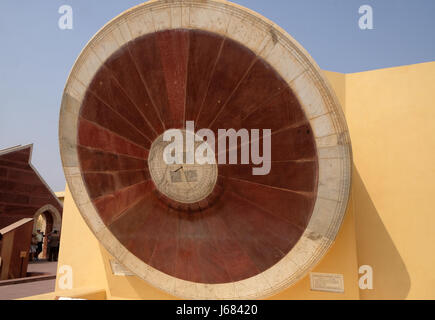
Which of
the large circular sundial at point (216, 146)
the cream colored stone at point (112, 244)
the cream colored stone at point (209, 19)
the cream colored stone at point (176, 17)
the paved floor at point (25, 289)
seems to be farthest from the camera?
the paved floor at point (25, 289)

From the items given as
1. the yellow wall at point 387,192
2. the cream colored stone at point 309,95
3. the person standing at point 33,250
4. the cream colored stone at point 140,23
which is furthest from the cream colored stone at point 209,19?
the person standing at point 33,250

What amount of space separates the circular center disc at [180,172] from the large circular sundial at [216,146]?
0.6 inches

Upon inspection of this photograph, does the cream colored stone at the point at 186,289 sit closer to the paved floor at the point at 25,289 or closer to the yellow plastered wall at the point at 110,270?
the yellow plastered wall at the point at 110,270

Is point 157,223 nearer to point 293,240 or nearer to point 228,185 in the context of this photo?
point 228,185

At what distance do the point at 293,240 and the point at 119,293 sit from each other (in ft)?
10.7

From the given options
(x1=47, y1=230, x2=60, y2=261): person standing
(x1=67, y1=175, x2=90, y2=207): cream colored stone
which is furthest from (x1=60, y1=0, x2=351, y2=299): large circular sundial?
(x1=47, y1=230, x2=60, y2=261): person standing

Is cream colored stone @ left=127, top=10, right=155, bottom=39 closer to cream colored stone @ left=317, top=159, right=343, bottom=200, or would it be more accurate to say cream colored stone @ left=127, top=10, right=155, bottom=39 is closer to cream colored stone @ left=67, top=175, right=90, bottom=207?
cream colored stone @ left=67, top=175, right=90, bottom=207

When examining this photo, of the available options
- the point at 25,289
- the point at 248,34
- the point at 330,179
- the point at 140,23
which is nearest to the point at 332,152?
the point at 330,179

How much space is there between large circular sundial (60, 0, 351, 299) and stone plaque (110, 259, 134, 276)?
46 cm

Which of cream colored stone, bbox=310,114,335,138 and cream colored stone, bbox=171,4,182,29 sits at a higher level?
cream colored stone, bbox=171,4,182,29

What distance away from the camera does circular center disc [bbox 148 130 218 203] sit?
418 cm

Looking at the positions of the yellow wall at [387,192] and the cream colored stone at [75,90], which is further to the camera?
the cream colored stone at [75,90]

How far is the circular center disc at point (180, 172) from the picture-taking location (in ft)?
13.7
